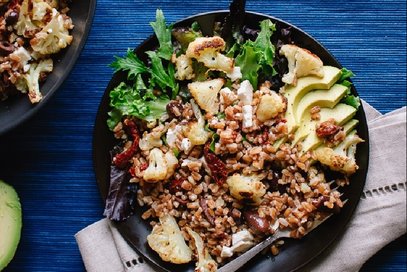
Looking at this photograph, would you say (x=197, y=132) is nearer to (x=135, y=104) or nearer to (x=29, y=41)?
(x=135, y=104)

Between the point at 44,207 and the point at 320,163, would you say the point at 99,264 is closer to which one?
the point at 44,207

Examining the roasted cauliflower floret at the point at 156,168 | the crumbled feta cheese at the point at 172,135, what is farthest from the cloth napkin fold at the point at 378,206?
the crumbled feta cheese at the point at 172,135

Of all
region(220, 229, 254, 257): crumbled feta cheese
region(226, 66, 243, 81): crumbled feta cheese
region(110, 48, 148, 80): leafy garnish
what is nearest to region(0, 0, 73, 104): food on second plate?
region(110, 48, 148, 80): leafy garnish

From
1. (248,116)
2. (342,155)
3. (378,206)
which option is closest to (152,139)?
(248,116)

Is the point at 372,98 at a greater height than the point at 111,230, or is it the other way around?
the point at 372,98

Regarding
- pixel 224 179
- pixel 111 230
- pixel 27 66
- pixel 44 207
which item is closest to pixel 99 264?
pixel 111 230

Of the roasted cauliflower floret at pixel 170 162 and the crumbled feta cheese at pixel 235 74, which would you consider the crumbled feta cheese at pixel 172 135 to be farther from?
the crumbled feta cheese at pixel 235 74
